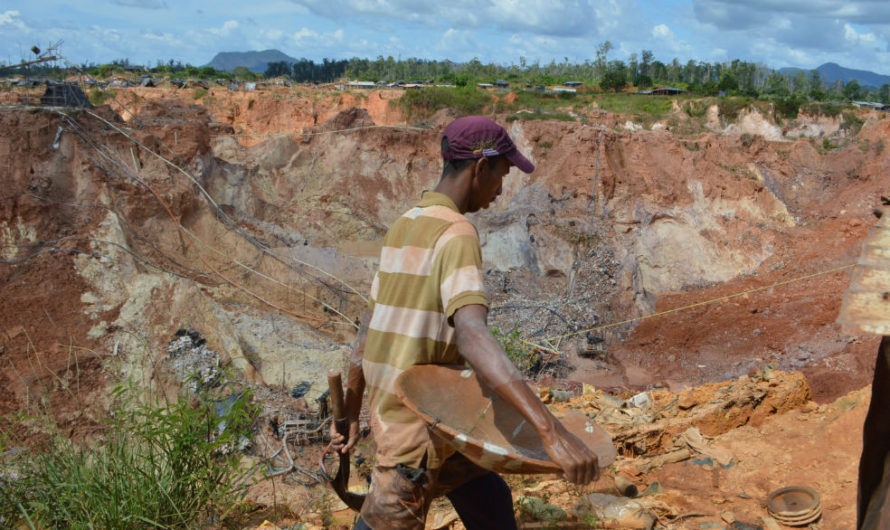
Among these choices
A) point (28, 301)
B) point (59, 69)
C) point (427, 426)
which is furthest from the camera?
point (59, 69)

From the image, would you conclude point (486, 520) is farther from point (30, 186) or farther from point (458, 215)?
point (30, 186)

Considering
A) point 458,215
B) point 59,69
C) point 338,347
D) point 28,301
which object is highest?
point 59,69

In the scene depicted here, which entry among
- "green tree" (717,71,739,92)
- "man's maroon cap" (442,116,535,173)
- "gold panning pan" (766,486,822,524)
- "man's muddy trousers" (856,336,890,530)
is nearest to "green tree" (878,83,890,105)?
"green tree" (717,71,739,92)

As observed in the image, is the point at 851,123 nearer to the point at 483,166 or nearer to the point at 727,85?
the point at 727,85

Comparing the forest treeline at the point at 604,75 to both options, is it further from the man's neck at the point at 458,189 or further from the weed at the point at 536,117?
the man's neck at the point at 458,189

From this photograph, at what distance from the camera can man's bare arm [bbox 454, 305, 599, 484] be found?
1588mm

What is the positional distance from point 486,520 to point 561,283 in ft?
33.8

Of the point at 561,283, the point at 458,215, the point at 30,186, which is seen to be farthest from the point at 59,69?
the point at 458,215

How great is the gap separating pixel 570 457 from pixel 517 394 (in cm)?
21

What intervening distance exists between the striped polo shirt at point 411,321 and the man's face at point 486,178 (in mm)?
106

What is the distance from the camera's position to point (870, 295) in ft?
4.57

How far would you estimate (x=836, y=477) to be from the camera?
4.20 meters

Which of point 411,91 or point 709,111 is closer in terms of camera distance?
point 411,91

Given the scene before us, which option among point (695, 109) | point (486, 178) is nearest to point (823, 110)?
point (695, 109)
